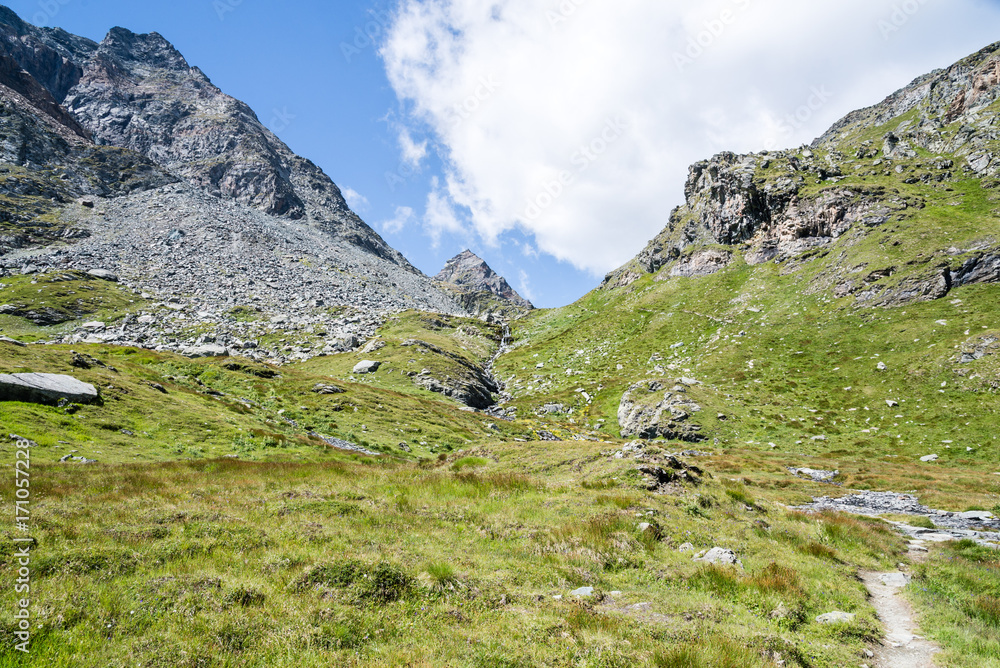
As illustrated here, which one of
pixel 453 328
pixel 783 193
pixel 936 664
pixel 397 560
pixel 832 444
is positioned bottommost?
pixel 397 560

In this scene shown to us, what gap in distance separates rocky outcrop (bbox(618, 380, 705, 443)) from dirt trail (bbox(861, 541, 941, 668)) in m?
43.8

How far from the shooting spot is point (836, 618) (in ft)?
32.0

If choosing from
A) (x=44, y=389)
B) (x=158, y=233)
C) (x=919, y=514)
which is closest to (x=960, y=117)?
(x=919, y=514)

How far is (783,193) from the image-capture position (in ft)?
359

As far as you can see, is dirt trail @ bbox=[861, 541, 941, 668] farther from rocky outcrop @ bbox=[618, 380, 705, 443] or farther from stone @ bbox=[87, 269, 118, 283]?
stone @ bbox=[87, 269, 118, 283]

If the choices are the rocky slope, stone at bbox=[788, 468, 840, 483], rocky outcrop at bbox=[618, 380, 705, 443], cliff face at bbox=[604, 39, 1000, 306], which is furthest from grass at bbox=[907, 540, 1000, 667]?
the rocky slope

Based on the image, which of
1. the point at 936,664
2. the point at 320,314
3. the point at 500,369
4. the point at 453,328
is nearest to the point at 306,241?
the point at 320,314

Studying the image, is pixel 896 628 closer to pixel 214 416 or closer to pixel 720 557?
pixel 720 557

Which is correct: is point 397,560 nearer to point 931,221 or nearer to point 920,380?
point 920,380

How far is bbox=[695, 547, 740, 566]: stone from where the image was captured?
1233 cm

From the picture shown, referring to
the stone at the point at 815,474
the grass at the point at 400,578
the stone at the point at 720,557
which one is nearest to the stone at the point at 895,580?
the grass at the point at 400,578

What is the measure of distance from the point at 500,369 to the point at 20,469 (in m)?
85.9

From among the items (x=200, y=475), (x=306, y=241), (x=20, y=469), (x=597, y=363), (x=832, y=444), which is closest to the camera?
(x=20, y=469)

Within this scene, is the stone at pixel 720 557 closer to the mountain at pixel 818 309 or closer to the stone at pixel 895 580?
the stone at pixel 895 580
